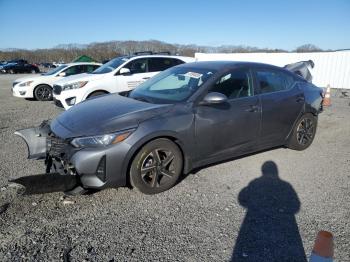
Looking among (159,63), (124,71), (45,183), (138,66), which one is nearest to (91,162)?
(45,183)

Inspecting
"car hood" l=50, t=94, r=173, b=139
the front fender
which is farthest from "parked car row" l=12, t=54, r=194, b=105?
"car hood" l=50, t=94, r=173, b=139

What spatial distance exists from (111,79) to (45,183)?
5.69m

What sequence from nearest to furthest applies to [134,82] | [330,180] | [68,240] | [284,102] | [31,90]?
1. [68,240]
2. [330,180]
3. [284,102]
4. [134,82]
5. [31,90]

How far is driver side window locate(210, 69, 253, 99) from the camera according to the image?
4430 mm

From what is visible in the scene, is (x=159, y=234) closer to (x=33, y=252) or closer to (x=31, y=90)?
(x=33, y=252)

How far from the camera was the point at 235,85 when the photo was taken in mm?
4617

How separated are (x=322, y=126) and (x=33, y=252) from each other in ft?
23.7

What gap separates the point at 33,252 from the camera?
9.14 ft

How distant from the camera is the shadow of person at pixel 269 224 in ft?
9.28

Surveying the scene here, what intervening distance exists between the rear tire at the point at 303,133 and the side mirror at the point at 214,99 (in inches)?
79.7

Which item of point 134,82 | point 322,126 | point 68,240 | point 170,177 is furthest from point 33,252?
point 322,126

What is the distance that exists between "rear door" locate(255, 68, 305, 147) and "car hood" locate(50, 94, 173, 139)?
171 centimetres

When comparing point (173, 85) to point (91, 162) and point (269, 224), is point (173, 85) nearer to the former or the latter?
point (91, 162)

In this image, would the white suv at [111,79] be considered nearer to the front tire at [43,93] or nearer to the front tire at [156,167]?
the front tire at [43,93]
